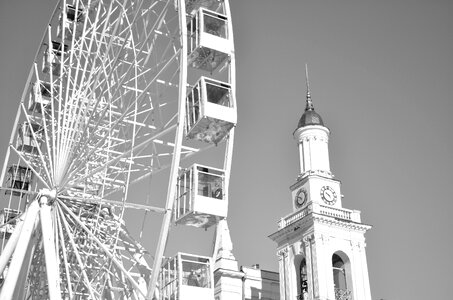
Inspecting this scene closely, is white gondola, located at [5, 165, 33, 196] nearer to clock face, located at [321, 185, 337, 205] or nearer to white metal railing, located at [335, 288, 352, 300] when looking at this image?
clock face, located at [321, 185, 337, 205]

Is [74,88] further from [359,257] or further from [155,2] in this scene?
[359,257]

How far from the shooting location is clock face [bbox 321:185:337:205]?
140ft

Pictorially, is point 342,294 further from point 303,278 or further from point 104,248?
point 104,248

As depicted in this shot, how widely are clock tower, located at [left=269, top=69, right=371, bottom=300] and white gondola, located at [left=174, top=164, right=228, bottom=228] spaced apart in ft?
55.0

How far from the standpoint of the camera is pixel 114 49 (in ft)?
97.1

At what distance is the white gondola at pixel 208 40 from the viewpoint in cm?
2572

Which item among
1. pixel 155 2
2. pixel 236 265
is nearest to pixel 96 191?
pixel 155 2

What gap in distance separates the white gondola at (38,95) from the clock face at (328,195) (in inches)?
667

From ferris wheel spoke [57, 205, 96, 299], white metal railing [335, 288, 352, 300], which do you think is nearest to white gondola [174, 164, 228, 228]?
ferris wheel spoke [57, 205, 96, 299]

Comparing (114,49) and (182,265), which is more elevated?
(114,49)

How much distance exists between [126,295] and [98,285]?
1.74 metres

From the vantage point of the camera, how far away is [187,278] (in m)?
23.2

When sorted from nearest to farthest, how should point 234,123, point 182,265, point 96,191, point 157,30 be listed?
point 182,265 → point 234,123 → point 157,30 → point 96,191

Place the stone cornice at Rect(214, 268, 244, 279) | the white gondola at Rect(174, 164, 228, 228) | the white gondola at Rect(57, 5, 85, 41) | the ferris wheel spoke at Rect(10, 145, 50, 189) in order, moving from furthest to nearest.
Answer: the stone cornice at Rect(214, 268, 244, 279)
the white gondola at Rect(57, 5, 85, 41)
the ferris wheel spoke at Rect(10, 145, 50, 189)
the white gondola at Rect(174, 164, 228, 228)
